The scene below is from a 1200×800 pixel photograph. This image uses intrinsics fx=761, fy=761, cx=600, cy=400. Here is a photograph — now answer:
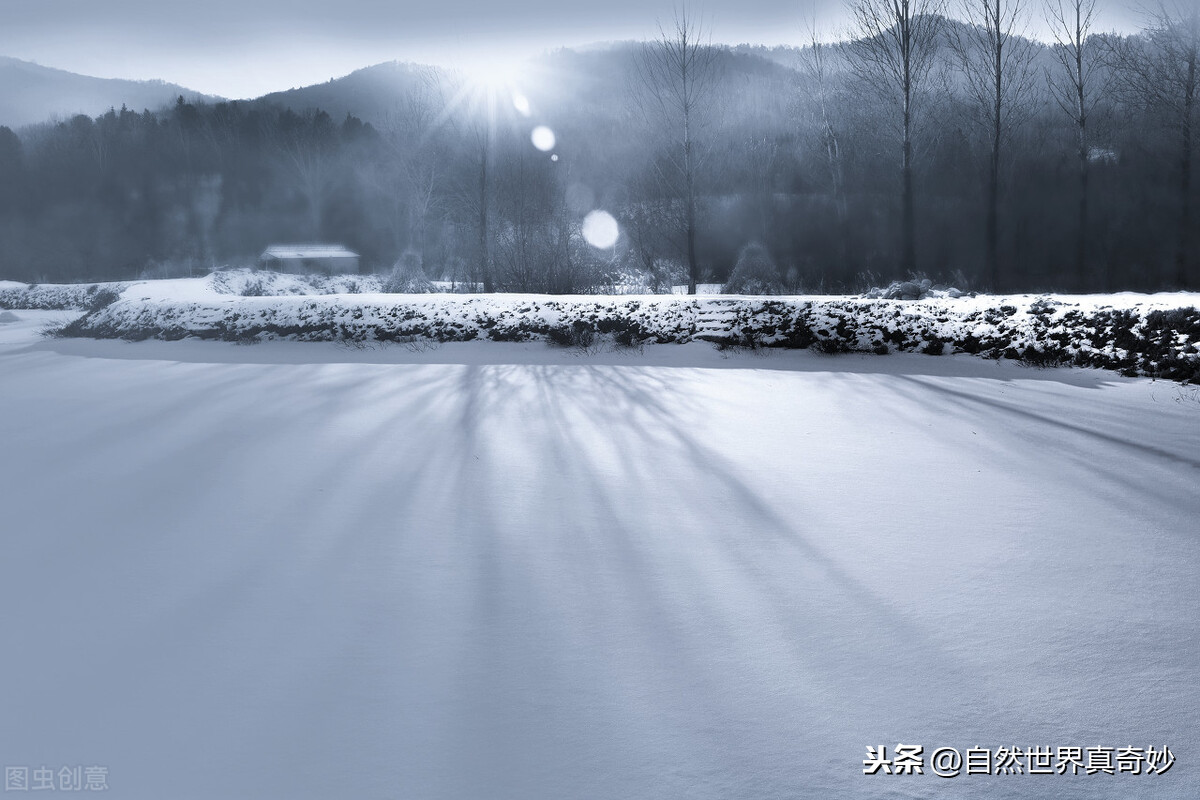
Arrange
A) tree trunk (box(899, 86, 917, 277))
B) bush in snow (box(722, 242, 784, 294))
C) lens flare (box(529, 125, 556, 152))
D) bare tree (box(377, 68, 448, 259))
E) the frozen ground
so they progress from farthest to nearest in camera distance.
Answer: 1. lens flare (box(529, 125, 556, 152))
2. bare tree (box(377, 68, 448, 259))
3. tree trunk (box(899, 86, 917, 277))
4. bush in snow (box(722, 242, 784, 294))
5. the frozen ground

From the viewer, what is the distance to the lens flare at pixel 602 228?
33.2 m

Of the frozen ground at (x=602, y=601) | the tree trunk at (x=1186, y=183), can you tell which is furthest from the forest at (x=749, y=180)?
the frozen ground at (x=602, y=601)

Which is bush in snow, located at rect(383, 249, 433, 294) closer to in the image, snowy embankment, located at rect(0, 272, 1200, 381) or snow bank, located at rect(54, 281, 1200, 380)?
snow bank, located at rect(54, 281, 1200, 380)

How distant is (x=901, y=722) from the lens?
Answer: 2.46 m

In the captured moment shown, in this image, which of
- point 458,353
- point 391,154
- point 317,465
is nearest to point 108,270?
point 391,154

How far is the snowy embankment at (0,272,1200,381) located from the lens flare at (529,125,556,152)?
1140 inches

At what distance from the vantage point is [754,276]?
20766mm

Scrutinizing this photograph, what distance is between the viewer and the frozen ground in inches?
93.2

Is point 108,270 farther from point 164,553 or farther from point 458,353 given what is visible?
point 164,553

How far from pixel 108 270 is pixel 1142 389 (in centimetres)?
5810

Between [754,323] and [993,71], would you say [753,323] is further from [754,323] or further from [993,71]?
[993,71]

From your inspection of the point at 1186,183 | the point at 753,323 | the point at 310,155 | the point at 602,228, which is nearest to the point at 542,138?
the point at 602,228

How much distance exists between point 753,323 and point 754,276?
30.3ft

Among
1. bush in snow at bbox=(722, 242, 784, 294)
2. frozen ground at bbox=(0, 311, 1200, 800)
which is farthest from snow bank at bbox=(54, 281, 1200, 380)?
bush in snow at bbox=(722, 242, 784, 294)
